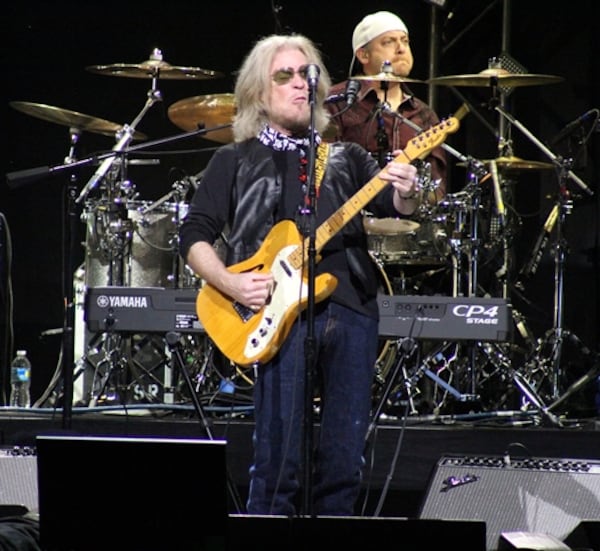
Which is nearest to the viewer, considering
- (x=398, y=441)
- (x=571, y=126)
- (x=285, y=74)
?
(x=285, y=74)

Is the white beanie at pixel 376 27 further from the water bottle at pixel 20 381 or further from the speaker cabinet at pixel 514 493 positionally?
the speaker cabinet at pixel 514 493

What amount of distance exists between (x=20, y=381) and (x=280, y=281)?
4054 millimetres

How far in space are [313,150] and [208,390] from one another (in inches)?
140

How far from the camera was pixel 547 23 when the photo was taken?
876 centimetres

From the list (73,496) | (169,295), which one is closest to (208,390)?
(169,295)

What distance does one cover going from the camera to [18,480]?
4.47 m

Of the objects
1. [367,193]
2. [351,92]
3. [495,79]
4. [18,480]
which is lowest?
[18,480]

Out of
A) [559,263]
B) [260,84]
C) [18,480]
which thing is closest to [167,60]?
[559,263]

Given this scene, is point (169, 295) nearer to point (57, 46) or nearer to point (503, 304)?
point (503, 304)

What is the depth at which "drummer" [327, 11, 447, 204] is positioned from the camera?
22.7ft

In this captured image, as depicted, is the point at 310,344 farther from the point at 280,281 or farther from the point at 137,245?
the point at 137,245

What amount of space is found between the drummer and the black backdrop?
1.46 m

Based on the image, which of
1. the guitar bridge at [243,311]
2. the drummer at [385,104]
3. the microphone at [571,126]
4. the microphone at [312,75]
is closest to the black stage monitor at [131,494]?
the guitar bridge at [243,311]

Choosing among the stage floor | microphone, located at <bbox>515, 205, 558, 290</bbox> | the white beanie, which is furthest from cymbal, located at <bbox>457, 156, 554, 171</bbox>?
the stage floor
